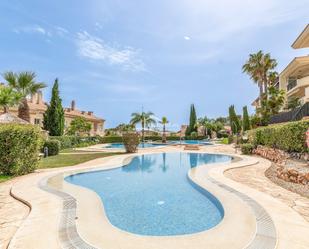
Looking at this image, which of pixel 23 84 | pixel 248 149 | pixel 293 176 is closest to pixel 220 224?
pixel 293 176

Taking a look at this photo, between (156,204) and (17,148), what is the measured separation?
22.4 feet

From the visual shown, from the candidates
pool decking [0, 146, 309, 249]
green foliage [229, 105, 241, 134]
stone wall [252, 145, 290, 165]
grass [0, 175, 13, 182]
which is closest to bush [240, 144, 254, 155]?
stone wall [252, 145, 290, 165]

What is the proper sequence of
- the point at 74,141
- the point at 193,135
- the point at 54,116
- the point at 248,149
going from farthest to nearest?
the point at 193,135 → the point at 74,141 → the point at 54,116 → the point at 248,149

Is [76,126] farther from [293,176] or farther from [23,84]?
[293,176]

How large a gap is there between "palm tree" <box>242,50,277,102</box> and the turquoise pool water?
26.0 m

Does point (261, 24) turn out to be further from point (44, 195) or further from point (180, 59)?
point (44, 195)

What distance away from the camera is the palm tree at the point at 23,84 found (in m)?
20.3

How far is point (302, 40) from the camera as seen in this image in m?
20.3

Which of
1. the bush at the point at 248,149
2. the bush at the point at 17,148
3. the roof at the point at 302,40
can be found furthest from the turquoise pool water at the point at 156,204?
the roof at the point at 302,40

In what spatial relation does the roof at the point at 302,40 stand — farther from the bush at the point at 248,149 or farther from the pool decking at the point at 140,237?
the pool decking at the point at 140,237

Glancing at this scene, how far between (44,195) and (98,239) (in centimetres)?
347

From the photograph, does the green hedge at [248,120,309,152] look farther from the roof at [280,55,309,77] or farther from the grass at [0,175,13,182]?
the grass at [0,175,13,182]

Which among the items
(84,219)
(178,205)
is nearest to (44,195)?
(84,219)

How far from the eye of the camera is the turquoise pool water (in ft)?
15.5
